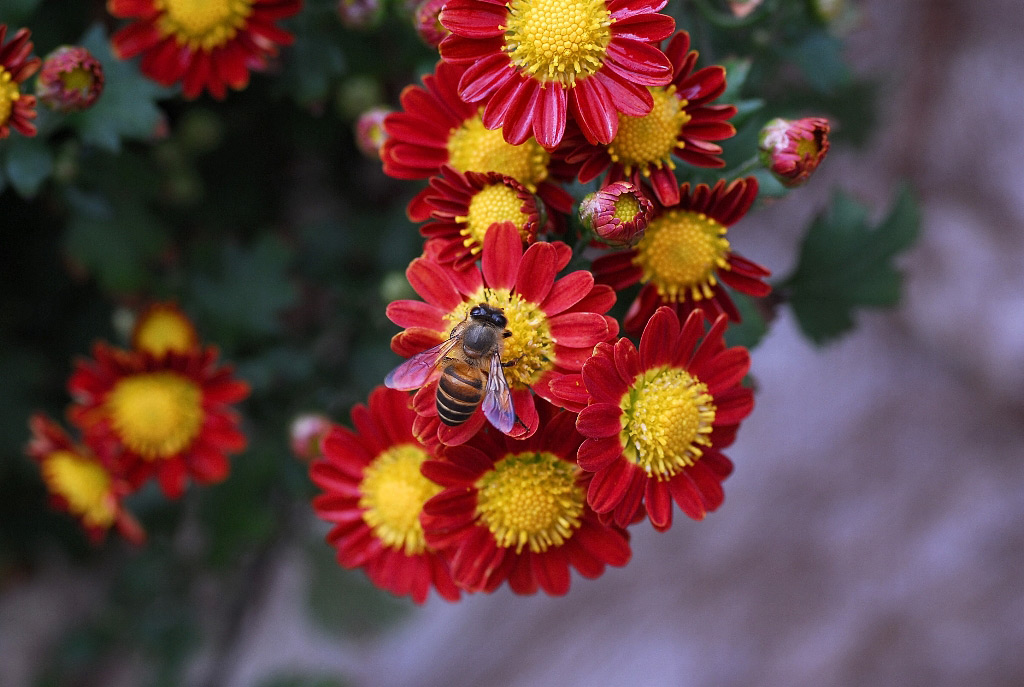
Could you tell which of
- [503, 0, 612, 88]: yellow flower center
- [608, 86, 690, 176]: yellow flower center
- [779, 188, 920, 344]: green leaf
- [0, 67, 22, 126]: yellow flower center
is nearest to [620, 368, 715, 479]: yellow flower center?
[608, 86, 690, 176]: yellow flower center

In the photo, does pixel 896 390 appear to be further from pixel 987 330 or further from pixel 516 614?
pixel 516 614

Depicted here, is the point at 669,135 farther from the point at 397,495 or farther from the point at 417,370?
the point at 397,495

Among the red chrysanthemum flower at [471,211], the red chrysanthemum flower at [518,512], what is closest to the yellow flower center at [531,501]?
the red chrysanthemum flower at [518,512]

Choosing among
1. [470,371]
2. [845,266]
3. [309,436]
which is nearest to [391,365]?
[309,436]

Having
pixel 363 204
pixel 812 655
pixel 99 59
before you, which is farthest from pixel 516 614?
pixel 99 59

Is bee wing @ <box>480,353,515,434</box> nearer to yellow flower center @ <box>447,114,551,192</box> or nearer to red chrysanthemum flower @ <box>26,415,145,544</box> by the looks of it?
yellow flower center @ <box>447,114,551,192</box>
